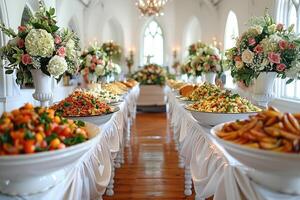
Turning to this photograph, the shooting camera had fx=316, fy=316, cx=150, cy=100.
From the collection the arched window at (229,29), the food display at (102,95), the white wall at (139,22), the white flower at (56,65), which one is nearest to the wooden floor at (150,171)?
the food display at (102,95)

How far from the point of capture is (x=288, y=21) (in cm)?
500

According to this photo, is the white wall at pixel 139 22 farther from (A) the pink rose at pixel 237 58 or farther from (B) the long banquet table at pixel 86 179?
(B) the long banquet table at pixel 86 179

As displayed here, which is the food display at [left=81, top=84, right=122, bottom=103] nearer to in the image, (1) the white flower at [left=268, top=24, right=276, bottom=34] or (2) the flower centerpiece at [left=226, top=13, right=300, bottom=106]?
(2) the flower centerpiece at [left=226, top=13, right=300, bottom=106]

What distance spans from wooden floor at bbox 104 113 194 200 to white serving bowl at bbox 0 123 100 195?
83.7 inches

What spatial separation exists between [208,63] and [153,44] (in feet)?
31.4

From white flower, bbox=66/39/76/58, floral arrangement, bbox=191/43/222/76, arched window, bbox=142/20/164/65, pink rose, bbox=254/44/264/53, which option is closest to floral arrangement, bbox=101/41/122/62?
arched window, bbox=142/20/164/65

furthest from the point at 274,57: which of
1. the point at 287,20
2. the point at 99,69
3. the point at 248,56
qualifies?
the point at 287,20

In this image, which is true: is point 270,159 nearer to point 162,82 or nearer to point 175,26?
point 162,82

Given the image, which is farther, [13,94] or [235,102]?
[13,94]

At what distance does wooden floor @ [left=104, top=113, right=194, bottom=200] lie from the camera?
3293 mm

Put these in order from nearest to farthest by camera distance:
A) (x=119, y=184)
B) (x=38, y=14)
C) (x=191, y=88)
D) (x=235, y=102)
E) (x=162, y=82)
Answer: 1. (x=235, y=102)
2. (x=38, y=14)
3. (x=119, y=184)
4. (x=191, y=88)
5. (x=162, y=82)

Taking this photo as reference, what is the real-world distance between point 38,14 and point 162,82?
7800mm

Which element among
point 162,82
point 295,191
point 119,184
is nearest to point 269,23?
point 295,191

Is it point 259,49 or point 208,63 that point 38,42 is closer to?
point 259,49
